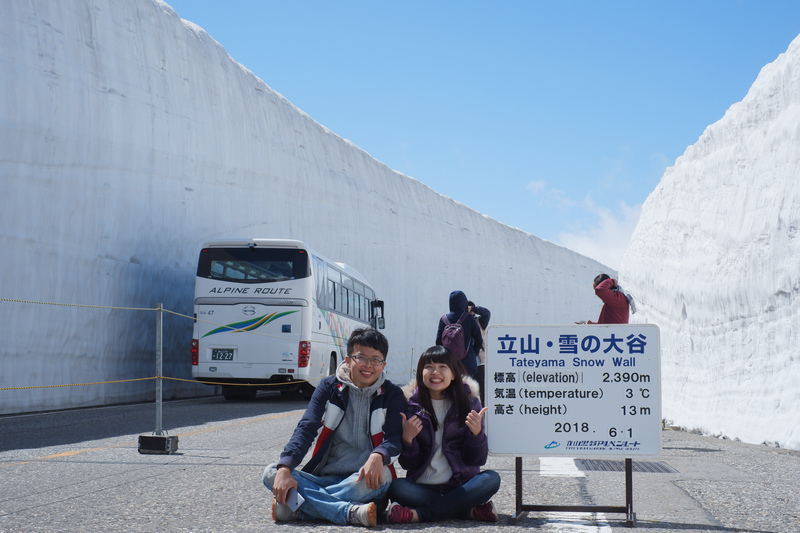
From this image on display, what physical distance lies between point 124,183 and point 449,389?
12.5 metres

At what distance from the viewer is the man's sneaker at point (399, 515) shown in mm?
3773

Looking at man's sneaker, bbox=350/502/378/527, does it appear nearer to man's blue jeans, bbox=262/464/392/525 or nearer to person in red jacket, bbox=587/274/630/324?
man's blue jeans, bbox=262/464/392/525

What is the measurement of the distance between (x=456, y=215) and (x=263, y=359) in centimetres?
2442

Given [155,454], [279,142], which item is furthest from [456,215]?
[155,454]

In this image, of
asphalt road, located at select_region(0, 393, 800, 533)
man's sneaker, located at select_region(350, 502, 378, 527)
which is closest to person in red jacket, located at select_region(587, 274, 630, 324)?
asphalt road, located at select_region(0, 393, 800, 533)

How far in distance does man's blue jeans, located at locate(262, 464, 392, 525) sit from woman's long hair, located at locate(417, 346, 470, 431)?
36 cm

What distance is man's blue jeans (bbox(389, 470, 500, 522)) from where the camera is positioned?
3807 mm

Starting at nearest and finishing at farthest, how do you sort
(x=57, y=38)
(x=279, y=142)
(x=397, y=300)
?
(x=57, y=38) < (x=279, y=142) < (x=397, y=300)

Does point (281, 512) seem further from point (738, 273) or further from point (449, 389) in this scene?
point (738, 273)

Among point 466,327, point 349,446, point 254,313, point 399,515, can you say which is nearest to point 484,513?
point 399,515

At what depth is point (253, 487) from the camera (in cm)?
489

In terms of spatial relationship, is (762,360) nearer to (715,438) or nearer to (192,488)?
(715,438)

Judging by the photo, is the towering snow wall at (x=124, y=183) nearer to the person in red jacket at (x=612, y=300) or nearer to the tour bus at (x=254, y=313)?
the tour bus at (x=254, y=313)

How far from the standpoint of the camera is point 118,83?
15.5 m
